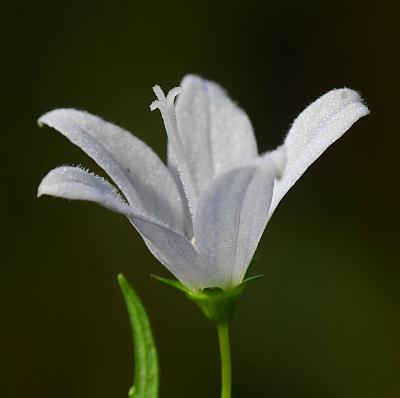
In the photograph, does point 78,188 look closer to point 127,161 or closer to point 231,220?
point 231,220

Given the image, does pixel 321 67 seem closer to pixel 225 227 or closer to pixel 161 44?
pixel 161 44

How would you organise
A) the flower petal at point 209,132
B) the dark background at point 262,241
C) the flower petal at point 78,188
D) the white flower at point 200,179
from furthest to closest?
the dark background at point 262,241
the flower petal at point 209,132
the white flower at point 200,179
the flower petal at point 78,188

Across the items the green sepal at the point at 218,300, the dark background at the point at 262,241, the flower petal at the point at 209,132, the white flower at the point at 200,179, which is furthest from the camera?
the dark background at the point at 262,241

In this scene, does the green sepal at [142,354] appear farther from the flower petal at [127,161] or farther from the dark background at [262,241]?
the dark background at [262,241]

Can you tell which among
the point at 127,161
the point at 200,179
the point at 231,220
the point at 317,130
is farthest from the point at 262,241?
the point at 231,220

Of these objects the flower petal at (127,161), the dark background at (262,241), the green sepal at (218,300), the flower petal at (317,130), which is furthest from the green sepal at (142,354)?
the dark background at (262,241)

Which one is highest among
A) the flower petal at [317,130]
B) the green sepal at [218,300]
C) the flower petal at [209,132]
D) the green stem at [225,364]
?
the flower petal at [209,132]

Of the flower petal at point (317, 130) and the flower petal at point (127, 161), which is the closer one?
the flower petal at point (317, 130)

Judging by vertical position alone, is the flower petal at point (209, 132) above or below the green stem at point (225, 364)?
above
